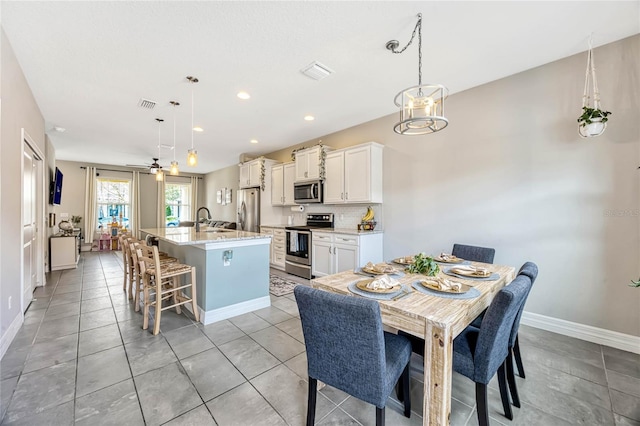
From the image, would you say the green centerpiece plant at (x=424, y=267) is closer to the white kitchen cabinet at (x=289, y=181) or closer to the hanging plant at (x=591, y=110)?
the hanging plant at (x=591, y=110)

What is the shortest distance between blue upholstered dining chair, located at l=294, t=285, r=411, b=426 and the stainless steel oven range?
3.25m

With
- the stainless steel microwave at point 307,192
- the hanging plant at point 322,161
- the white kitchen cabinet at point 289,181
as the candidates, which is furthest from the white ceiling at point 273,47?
the white kitchen cabinet at point 289,181

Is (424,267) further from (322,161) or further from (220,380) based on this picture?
(322,161)

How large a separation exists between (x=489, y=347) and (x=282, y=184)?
4.89 m

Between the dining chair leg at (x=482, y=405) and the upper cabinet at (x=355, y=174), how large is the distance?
2.89 m

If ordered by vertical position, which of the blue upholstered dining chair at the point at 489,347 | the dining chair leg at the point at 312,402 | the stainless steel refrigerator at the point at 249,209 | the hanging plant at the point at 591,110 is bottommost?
the dining chair leg at the point at 312,402

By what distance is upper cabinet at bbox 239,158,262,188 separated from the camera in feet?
20.2

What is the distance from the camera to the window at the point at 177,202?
9.63 metres

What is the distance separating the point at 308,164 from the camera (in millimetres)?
4988

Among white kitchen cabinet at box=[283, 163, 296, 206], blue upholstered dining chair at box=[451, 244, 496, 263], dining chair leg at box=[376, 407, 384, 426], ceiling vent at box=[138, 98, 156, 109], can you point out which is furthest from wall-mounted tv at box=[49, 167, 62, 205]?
blue upholstered dining chair at box=[451, 244, 496, 263]

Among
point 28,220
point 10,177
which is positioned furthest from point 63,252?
point 10,177

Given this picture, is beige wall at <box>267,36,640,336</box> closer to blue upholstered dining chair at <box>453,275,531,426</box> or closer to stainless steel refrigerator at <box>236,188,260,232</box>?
blue upholstered dining chair at <box>453,275,531,426</box>

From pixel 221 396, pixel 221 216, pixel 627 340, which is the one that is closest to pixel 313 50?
pixel 221 396

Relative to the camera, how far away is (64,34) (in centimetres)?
221
